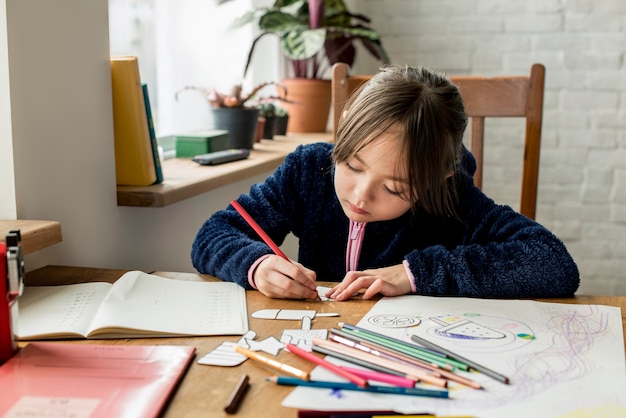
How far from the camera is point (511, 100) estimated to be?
171 cm

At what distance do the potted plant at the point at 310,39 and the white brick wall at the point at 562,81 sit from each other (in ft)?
1.32

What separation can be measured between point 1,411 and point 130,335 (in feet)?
0.80

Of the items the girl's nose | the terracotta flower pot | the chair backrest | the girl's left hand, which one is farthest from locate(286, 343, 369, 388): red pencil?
the terracotta flower pot

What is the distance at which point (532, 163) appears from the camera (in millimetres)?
1710

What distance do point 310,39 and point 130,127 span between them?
1025 mm

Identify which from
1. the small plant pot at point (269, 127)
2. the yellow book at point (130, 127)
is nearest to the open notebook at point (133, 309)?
the yellow book at point (130, 127)

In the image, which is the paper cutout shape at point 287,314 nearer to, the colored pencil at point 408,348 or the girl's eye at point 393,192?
the colored pencil at point 408,348

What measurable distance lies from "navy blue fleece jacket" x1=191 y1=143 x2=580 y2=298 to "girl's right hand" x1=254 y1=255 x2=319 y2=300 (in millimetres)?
45

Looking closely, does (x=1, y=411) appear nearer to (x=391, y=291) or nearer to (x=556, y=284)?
(x=391, y=291)

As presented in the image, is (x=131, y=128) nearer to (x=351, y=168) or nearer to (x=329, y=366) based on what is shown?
(x=351, y=168)

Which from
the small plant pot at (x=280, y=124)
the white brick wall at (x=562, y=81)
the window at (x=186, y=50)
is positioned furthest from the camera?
the white brick wall at (x=562, y=81)

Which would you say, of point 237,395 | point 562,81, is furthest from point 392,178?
point 562,81

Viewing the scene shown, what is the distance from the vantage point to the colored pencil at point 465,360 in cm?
78

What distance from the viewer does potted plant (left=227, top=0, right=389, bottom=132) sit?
2.35 m
